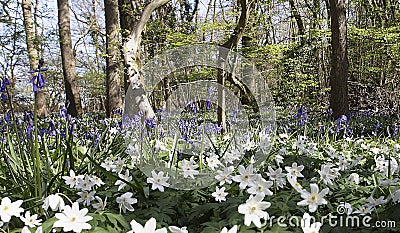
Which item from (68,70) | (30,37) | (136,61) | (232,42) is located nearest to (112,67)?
(30,37)

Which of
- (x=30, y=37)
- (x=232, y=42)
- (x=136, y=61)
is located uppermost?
(x=30, y=37)

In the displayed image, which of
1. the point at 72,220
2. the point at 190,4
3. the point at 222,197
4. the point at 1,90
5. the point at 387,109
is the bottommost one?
the point at 387,109

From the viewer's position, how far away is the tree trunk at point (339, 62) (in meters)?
6.85

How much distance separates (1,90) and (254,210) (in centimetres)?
131

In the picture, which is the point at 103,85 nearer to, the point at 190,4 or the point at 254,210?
the point at 190,4

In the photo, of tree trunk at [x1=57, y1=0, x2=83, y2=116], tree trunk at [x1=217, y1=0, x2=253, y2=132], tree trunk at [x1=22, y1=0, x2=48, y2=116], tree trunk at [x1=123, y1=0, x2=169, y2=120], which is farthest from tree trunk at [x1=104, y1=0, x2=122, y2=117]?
tree trunk at [x1=217, y1=0, x2=253, y2=132]

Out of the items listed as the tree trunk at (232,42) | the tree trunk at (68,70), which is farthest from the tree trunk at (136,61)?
the tree trunk at (68,70)

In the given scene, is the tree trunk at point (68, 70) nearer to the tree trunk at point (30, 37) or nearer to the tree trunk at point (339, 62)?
the tree trunk at point (30, 37)

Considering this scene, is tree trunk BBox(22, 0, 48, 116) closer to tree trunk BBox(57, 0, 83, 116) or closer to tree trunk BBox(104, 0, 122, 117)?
tree trunk BBox(57, 0, 83, 116)

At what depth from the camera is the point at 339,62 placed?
6.91 meters

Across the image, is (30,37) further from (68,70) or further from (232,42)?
(232,42)

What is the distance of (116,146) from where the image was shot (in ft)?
11.4

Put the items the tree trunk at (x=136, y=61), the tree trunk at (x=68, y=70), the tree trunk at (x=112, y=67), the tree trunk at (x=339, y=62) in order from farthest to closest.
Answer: the tree trunk at (x=68, y=70) → the tree trunk at (x=112, y=67) → the tree trunk at (x=339, y=62) → the tree trunk at (x=136, y=61)

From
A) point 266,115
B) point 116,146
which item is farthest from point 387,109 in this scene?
point 116,146
